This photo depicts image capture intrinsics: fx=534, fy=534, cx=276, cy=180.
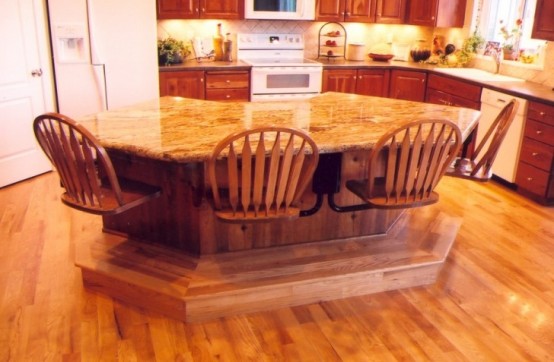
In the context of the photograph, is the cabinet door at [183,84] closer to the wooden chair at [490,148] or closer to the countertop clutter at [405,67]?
the countertop clutter at [405,67]

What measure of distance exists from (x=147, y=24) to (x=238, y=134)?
287 cm

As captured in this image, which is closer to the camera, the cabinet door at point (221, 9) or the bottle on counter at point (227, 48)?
the cabinet door at point (221, 9)

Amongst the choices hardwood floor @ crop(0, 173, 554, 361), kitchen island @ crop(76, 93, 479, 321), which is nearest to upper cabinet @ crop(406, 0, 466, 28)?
kitchen island @ crop(76, 93, 479, 321)

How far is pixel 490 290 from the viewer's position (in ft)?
9.57

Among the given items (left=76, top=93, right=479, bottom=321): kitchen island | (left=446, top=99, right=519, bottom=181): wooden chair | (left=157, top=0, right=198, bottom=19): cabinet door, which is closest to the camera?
(left=76, top=93, right=479, bottom=321): kitchen island

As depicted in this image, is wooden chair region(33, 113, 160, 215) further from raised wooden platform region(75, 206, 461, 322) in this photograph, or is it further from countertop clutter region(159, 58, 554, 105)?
countertop clutter region(159, 58, 554, 105)

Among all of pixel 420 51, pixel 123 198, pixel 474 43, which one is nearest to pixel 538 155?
pixel 474 43

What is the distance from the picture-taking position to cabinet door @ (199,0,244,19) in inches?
208

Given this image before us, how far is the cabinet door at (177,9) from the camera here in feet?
16.9

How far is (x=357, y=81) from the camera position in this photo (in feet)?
19.0

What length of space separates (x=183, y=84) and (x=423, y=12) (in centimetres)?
266

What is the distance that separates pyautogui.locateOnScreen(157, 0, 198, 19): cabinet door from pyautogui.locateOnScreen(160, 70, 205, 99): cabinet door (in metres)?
0.57

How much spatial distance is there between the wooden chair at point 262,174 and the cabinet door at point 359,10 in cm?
367

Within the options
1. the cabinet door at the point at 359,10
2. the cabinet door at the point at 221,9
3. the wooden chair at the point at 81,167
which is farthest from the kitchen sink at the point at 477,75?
the wooden chair at the point at 81,167
